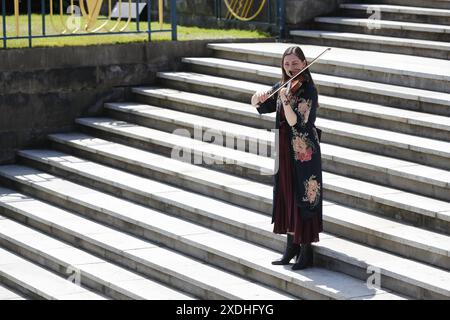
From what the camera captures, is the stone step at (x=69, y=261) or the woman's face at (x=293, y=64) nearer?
the woman's face at (x=293, y=64)

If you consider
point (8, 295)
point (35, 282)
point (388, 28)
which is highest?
point (388, 28)

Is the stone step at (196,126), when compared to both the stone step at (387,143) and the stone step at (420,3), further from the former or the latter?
the stone step at (420,3)

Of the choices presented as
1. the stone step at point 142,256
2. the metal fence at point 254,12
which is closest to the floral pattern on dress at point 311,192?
the stone step at point 142,256

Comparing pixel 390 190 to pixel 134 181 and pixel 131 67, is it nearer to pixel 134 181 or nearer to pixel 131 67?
pixel 134 181

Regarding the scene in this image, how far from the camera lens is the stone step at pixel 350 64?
38.6 ft

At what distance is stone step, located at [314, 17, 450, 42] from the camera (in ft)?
43.6

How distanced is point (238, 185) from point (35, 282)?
205 centimetres

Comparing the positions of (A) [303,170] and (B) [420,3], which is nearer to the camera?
(A) [303,170]

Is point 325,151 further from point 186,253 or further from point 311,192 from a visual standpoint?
point 311,192

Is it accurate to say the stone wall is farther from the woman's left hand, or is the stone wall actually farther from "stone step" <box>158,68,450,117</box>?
the woman's left hand

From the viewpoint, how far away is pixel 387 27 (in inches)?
551

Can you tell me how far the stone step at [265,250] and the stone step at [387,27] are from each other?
3878mm

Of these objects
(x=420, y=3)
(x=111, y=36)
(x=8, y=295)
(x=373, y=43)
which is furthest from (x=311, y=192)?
(x=111, y=36)
